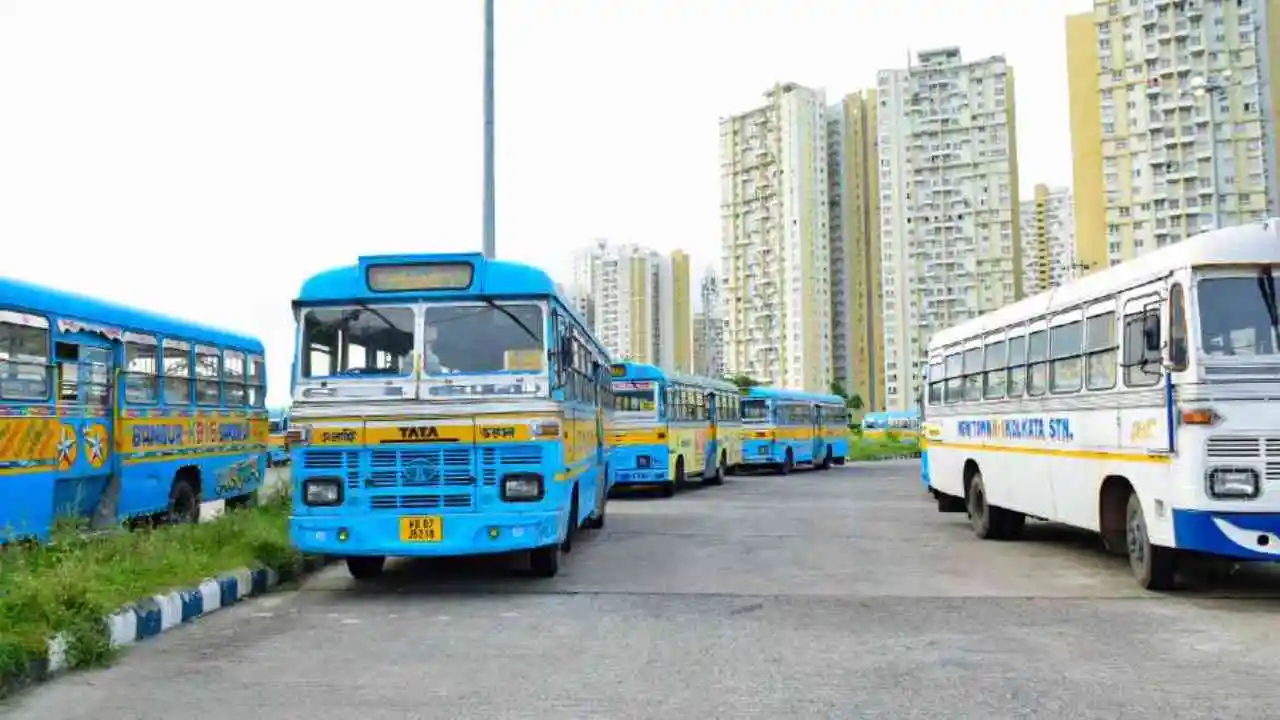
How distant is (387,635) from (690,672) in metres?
2.40

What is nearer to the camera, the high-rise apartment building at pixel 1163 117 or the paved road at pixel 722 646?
the paved road at pixel 722 646

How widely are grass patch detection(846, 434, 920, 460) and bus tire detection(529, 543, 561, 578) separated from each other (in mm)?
37862

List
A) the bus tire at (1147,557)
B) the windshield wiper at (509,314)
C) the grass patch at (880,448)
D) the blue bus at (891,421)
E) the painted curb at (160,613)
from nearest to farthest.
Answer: the painted curb at (160,613), the bus tire at (1147,557), the windshield wiper at (509,314), the grass patch at (880,448), the blue bus at (891,421)

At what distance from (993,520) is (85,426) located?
1037cm

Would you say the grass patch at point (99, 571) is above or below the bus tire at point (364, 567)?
above

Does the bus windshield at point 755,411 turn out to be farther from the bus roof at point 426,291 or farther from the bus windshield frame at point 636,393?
the bus roof at point 426,291

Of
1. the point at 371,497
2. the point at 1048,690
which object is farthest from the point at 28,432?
the point at 1048,690

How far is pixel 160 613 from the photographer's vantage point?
769cm

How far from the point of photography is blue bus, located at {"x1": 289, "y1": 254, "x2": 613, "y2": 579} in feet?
28.7

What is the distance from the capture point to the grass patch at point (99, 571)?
21.0 ft

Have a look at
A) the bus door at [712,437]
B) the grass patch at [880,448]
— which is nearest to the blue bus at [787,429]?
the bus door at [712,437]

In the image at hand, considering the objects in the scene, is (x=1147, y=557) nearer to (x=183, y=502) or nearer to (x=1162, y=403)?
(x=1162, y=403)

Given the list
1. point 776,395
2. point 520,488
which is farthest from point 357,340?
point 776,395

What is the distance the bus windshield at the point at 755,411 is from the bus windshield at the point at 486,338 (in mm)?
24422
